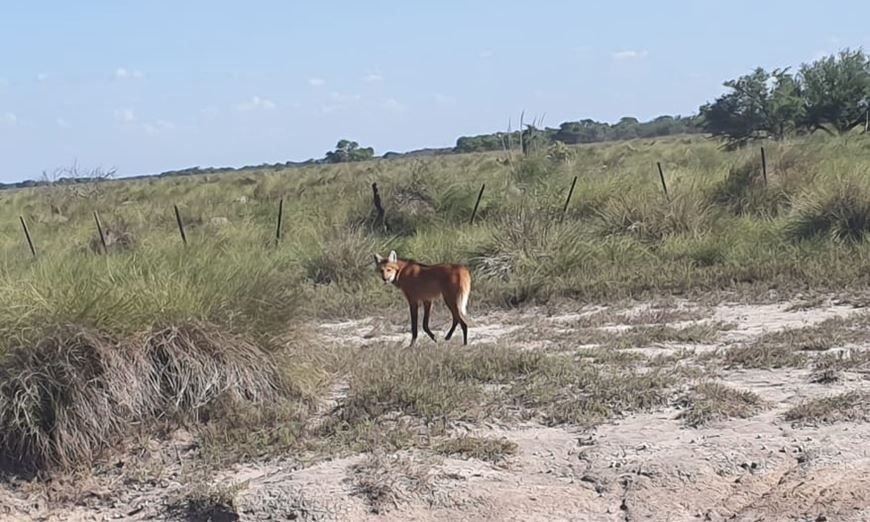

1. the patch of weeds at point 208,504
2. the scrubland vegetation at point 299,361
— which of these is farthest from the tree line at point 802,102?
the patch of weeds at point 208,504

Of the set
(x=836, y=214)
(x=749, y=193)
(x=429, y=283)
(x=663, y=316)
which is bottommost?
(x=663, y=316)

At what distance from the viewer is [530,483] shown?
19.7 feet

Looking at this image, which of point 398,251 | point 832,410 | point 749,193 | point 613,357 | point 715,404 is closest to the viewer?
point 832,410

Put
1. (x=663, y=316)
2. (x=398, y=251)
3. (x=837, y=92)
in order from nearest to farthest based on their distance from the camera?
1. (x=663, y=316)
2. (x=398, y=251)
3. (x=837, y=92)

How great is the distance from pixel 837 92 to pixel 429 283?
101ft

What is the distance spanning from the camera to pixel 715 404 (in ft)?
22.6

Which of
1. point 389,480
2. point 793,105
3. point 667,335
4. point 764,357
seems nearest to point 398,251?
point 667,335

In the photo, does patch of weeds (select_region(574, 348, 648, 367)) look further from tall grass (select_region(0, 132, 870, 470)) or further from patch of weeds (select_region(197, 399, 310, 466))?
patch of weeds (select_region(197, 399, 310, 466))

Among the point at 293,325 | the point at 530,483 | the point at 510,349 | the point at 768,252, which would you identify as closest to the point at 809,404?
the point at 530,483

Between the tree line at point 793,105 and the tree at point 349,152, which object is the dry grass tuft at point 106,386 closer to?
the tree line at point 793,105

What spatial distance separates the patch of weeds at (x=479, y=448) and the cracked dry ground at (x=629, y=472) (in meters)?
0.02

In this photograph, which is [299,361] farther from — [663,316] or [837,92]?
[837,92]

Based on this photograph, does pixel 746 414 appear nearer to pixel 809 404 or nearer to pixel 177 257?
pixel 809 404

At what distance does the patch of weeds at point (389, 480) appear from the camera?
5902 mm
